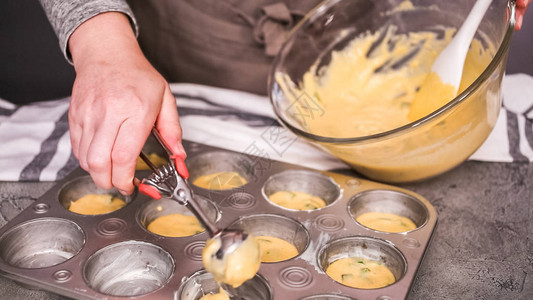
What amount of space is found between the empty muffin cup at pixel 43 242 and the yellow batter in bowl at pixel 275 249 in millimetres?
457

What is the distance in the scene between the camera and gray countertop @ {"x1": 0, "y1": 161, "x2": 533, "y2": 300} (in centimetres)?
129

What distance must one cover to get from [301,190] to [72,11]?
2.67ft

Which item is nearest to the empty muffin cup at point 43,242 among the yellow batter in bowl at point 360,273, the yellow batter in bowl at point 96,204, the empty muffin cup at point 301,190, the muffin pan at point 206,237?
the muffin pan at point 206,237

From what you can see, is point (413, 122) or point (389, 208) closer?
point (413, 122)

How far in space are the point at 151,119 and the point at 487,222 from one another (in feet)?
3.16

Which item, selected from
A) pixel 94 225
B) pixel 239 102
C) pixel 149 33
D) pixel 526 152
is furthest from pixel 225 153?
pixel 526 152

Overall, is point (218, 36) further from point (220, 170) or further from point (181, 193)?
point (181, 193)

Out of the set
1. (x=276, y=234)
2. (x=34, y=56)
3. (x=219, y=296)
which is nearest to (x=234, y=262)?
(x=219, y=296)

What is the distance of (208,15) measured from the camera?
205cm

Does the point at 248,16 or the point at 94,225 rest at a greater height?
the point at 248,16

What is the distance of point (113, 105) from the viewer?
3.91ft


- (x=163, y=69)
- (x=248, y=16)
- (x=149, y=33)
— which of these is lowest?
(x=163, y=69)

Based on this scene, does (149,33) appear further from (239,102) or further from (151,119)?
(151,119)

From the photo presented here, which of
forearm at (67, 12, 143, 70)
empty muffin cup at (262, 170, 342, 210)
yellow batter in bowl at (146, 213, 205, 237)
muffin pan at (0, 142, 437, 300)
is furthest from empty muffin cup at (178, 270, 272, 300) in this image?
forearm at (67, 12, 143, 70)
